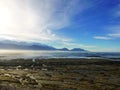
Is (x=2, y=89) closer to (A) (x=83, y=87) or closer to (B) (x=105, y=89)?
(A) (x=83, y=87)

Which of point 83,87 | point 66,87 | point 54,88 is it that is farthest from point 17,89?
point 83,87

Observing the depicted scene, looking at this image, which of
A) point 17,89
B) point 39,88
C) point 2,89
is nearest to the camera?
point 2,89

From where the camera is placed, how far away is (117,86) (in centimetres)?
2781

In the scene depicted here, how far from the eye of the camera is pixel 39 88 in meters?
26.1

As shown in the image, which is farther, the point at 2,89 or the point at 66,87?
the point at 66,87

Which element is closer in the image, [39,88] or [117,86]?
[39,88]

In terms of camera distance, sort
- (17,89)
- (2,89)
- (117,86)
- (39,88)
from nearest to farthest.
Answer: (2,89) → (17,89) → (39,88) → (117,86)

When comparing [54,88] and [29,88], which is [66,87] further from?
[29,88]

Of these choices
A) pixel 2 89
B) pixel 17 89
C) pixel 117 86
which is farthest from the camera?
pixel 117 86

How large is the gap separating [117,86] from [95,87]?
3.37 meters

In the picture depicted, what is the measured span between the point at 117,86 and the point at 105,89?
105 inches

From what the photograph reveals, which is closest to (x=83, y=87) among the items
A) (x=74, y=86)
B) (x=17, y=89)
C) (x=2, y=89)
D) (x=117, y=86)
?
(x=74, y=86)

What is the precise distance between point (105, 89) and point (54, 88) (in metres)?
7.08

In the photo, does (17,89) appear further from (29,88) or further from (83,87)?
(83,87)
